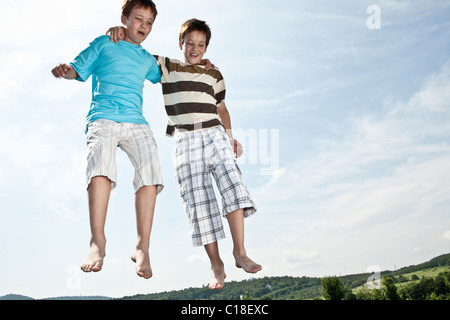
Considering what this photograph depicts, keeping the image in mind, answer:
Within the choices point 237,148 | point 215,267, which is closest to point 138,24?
point 237,148

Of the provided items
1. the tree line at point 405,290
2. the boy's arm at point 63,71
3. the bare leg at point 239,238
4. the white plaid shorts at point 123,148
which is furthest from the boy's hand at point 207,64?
the tree line at point 405,290

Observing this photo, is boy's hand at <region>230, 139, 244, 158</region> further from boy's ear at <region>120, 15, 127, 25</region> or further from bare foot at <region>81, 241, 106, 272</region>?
bare foot at <region>81, 241, 106, 272</region>

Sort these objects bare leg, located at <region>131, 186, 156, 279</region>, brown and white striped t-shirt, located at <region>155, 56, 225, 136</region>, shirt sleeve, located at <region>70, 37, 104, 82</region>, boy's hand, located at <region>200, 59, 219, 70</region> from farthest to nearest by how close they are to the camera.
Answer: boy's hand, located at <region>200, 59, 219, 70</region> < brown and white striped t-shirt, located at <region>155, 56, 225, 136</region> < shirt sleeve, located at <region>70, 37, 104, 82</region> < bare leg, located at <region>131, 186, 156, 279</region>

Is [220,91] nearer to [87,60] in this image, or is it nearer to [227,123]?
[227,123]

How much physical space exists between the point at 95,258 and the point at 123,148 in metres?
1.13

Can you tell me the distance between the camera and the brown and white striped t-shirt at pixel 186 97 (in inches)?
169

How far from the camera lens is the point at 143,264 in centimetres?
352

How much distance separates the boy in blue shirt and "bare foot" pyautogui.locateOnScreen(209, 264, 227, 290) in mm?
711

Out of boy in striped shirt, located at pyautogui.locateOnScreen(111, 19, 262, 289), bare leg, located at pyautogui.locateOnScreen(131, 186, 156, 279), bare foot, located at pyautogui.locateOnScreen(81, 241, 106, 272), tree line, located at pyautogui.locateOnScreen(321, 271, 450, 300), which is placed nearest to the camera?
bare foot, located at pyautogui.locateOnScreen(81, 241, 106, 272)

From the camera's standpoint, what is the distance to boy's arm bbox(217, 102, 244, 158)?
4.64 meters

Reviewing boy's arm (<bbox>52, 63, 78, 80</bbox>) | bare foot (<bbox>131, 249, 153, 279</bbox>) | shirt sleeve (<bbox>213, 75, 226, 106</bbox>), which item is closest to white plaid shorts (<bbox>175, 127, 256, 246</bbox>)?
shirt sleeve (<bbox>213, 75, 226, 106</bbox>)
